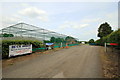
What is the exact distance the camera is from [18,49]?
7332 mm

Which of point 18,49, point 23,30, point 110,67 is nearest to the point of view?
point 110,67

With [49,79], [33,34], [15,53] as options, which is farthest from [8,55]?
[33,34]

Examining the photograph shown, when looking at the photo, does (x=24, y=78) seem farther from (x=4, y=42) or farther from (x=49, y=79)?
(x=4, y=42)

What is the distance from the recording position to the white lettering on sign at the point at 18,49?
22.1ft

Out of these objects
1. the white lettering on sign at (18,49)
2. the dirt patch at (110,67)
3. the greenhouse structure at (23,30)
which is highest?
the greenhouse structure at (23,30)

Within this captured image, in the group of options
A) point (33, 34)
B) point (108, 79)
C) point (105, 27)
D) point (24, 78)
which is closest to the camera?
point (108, 79)

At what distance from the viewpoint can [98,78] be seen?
310 cm

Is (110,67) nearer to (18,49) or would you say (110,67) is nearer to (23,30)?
(18,49)

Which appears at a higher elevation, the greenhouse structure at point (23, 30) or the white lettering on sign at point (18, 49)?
the greenhouse structure at point (23, 30)

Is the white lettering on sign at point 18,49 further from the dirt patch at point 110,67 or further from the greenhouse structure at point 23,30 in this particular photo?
the dirt patch at point 110,67

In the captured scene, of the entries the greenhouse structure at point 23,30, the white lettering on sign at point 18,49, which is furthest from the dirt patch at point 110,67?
the greenhouse structure at point 23,30

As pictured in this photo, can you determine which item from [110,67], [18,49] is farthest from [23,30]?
[110,67]

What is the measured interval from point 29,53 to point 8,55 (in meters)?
2.36

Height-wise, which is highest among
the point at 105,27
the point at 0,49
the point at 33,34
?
the point at 105,27
